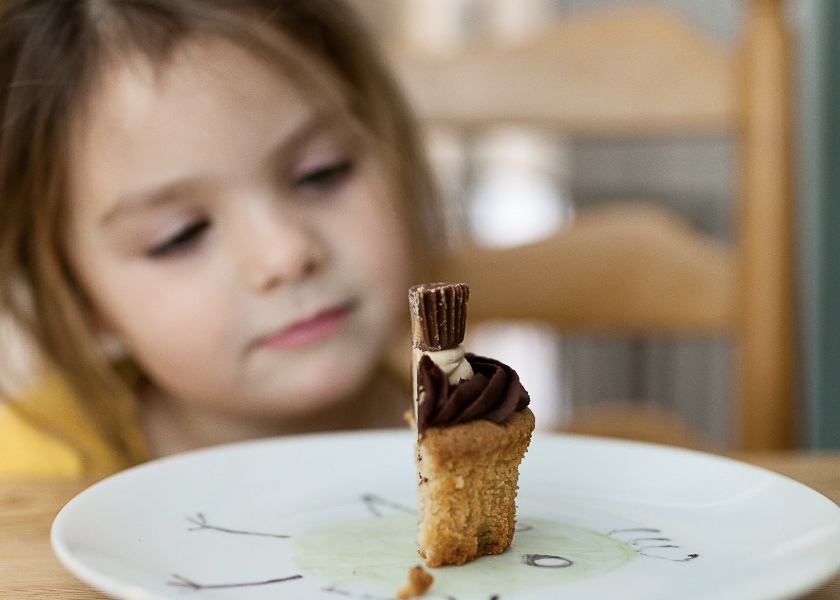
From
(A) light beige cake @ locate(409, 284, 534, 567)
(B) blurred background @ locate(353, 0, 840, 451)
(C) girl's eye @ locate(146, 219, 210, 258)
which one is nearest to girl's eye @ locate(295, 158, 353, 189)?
(C) girl's eye @ locate(146, 219, 210, 258)

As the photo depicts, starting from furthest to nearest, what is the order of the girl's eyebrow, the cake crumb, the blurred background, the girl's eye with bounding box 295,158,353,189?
the blurred background → the girl's eye with bounding box 295,158,353,189 → the girl's eyebrow → the cake crumb

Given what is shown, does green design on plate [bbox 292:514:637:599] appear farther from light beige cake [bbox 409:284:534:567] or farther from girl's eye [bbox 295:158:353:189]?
girl's eye [bbox 295:158:353:189]

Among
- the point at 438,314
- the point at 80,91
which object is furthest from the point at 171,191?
the point at 438,314

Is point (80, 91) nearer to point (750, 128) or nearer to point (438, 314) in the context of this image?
point (438, 314)

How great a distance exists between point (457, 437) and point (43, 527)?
33cm

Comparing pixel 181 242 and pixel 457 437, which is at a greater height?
pixel 181 242

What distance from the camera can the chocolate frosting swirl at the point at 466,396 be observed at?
0.55 meters

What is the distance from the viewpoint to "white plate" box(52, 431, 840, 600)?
467 mm

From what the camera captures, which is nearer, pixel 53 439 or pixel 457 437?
pixel 457 437

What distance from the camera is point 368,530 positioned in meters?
0.59

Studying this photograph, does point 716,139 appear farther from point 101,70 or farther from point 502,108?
point 101,70

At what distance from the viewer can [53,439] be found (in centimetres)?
119

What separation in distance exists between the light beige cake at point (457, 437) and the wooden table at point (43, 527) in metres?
0.20

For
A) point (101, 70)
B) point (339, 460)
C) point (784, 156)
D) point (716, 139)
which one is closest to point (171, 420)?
point (101, 70)
